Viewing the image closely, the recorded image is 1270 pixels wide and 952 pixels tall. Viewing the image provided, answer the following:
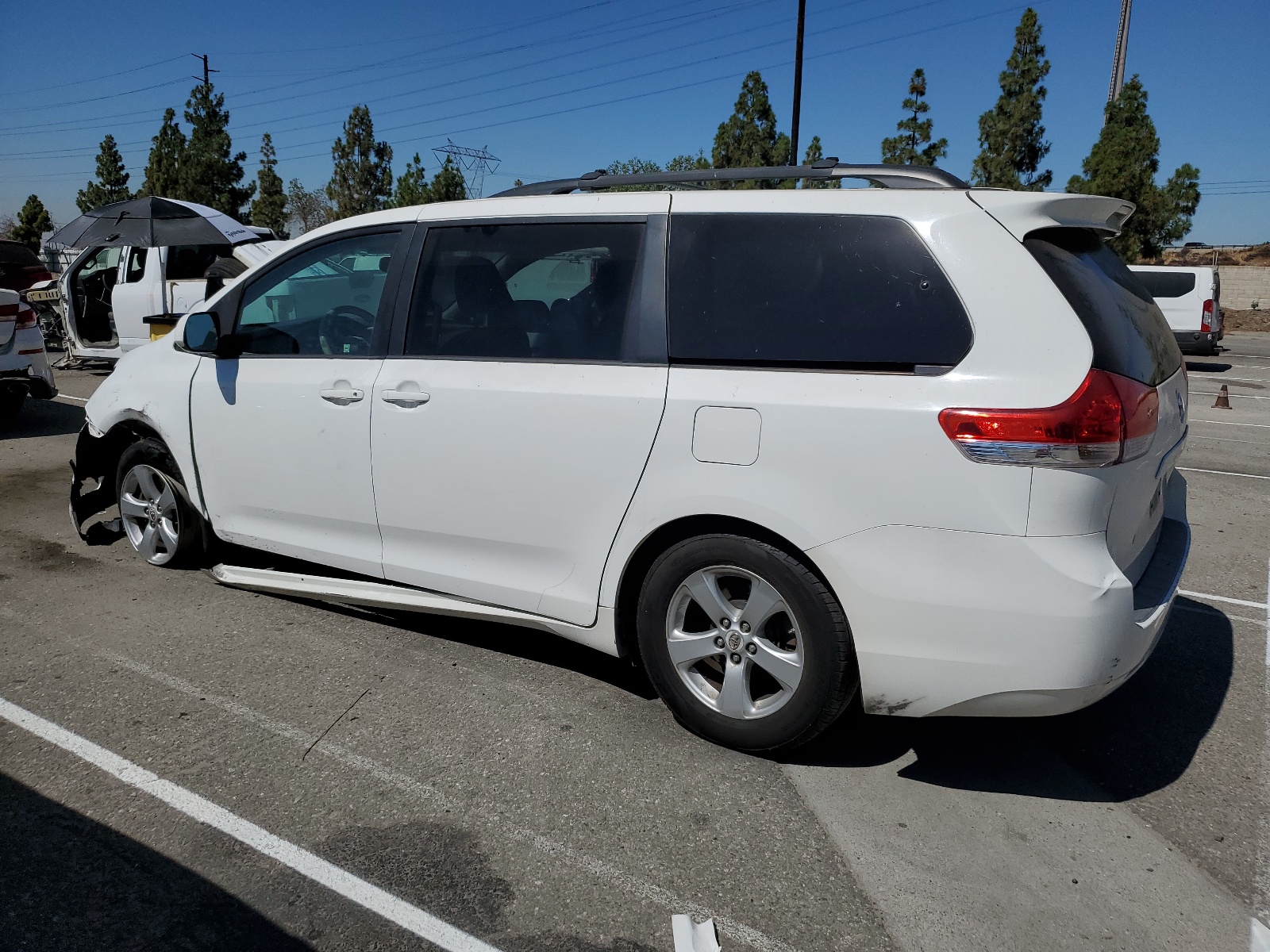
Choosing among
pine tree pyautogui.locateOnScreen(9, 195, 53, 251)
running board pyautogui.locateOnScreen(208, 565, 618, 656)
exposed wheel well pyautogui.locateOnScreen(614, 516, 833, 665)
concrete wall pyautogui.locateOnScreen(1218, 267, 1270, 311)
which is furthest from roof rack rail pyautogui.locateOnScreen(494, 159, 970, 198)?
pine tree pyautogui.locateOnScreen(9, 195, 53, 251)

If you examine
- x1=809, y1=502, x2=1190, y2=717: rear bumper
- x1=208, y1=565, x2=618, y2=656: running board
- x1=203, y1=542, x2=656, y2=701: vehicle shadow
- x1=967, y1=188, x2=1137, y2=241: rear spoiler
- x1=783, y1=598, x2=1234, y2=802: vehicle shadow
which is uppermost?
x1=967, y1=188, x2=1137, y2=241: rear spoiler

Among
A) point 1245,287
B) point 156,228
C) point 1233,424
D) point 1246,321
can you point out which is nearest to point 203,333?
point 156,228

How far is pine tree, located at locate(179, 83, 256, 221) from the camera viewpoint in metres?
40.0

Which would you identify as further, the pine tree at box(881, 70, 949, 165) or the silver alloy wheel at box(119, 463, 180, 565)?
the pine tree at box(881, 70, 949, 165)

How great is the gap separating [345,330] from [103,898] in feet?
7.91

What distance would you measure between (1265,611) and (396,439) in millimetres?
4348

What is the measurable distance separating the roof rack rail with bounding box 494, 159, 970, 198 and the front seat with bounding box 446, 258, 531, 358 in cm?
37

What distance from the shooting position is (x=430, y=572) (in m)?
3.90

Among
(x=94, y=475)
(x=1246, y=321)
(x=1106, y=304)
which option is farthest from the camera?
(x=1246, y=321)

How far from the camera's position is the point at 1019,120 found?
28.3 meters

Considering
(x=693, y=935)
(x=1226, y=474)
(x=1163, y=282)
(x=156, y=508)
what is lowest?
(x=693, y=935)

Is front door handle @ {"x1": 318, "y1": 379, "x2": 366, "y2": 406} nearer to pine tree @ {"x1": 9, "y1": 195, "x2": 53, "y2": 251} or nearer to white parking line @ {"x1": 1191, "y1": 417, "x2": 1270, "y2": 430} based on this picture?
white parking line @ {"x1": 1191, "y1": 417, "x2": 1270, "y2": 430}

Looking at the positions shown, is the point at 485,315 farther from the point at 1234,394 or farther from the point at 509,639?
the point at 1234,394

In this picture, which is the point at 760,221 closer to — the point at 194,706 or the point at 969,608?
the point at 969,608
